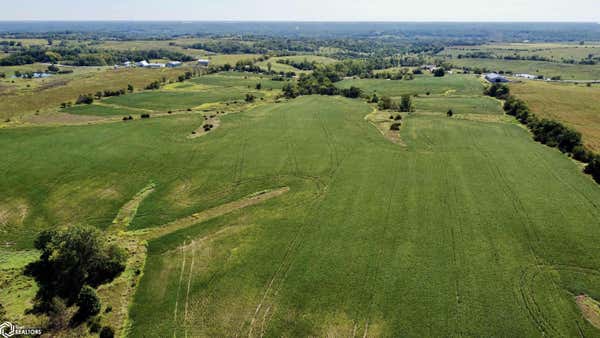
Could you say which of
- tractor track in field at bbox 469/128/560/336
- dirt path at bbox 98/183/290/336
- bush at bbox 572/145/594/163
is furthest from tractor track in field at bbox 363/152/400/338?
bush at bbox 572/145/594/163

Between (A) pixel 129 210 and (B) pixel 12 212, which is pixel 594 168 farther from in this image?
(B) pixel 12 212

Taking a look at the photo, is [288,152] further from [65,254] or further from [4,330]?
[4,330]

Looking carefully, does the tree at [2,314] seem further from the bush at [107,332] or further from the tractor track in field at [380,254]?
the tractor track in field at [380,254]

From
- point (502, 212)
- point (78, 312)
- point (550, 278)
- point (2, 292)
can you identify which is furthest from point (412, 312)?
point (2, 292)

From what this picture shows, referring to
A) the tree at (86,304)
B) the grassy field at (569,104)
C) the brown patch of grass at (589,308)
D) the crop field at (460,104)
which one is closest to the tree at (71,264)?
the tree at (86,304)

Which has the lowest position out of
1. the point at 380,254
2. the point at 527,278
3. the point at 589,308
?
the point at 589,308

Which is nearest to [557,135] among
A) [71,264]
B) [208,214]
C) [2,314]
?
[208,214]

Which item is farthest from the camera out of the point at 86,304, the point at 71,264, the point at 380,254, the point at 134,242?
the point at 134,242
